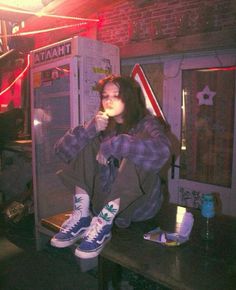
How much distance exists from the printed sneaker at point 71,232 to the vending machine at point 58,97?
1130mm

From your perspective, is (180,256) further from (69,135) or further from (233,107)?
(233,107)

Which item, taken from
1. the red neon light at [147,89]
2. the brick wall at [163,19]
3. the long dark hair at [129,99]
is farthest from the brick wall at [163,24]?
the long dark hair at [129,99]

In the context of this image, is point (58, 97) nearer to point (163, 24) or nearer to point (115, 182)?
point (163, 24)

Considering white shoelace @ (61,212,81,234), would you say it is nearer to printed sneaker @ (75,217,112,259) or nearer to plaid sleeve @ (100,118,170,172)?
printed sneaker @ (75,217,112,259)

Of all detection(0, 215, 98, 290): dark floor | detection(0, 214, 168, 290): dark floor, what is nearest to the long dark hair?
detection(0, 214, 168, 290): dark floor

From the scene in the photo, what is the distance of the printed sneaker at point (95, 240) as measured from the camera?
2025 mm

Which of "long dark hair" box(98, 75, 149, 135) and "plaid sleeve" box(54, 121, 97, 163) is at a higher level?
"long dark hair" box(98, 75, 149, 135)

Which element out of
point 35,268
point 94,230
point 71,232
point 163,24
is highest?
point 163,24

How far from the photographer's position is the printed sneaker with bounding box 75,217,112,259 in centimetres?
203

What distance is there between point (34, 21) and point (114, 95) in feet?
15.4

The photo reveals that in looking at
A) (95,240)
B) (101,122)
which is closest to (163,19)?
(101,122)

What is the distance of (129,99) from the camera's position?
252 cm

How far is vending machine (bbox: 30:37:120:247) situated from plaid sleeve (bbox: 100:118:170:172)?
3.50 ft

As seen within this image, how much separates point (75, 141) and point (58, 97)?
1610 mm
